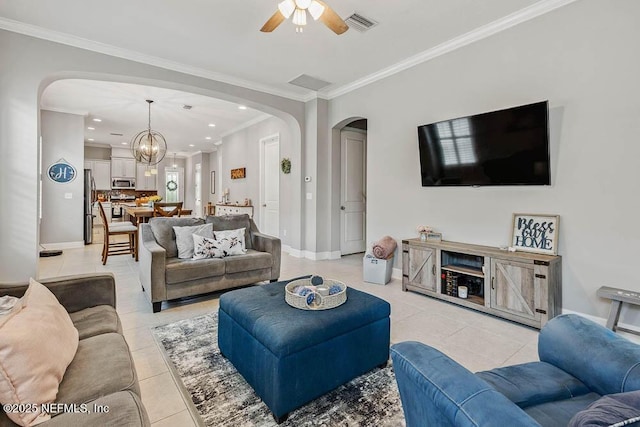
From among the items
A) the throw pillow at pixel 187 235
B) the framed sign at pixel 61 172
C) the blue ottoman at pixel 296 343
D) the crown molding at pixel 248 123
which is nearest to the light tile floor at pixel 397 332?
the blue ottoman at pixel 296 343

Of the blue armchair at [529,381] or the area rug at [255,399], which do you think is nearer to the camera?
the blue armchair at [529,381]

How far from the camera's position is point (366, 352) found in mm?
1945

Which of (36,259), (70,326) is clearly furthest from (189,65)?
(70,326)

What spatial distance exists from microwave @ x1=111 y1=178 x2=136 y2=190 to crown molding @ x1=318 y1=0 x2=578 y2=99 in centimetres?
972

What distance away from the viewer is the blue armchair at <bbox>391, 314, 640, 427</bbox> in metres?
→ 0.86

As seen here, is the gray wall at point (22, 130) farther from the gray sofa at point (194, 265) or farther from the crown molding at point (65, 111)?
the crown molding at point (65, 111)

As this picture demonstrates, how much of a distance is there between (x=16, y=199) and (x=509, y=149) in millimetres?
5240

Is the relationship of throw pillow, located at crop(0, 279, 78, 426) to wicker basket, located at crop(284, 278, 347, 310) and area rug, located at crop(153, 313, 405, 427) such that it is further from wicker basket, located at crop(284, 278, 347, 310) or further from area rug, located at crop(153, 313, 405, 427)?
wicker basket, located at crop(284, 278, 347, 310)

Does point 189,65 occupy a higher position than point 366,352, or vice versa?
point 189,65

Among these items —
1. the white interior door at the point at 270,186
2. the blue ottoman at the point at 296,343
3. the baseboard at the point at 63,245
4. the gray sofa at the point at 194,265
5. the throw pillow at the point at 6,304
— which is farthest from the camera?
the white interior door at the point at 270,186

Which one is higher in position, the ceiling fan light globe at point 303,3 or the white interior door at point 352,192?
the ceiling fan light globe at point 303,3

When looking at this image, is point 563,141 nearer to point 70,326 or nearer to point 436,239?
point 436,239

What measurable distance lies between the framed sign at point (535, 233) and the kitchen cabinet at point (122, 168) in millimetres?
12095

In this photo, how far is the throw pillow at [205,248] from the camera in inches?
136
